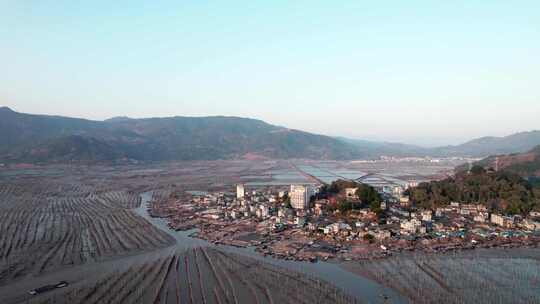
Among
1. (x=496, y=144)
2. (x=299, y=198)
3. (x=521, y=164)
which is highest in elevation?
(x=496, y=144)

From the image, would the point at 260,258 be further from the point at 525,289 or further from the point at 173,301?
the point at 525,289

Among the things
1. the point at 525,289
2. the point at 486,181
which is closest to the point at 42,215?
the point at 525,289

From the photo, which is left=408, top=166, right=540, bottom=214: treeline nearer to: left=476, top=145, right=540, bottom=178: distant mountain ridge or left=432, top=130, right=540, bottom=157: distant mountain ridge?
left=476, top=145, right=540, bottom=178: distant mountain ridge

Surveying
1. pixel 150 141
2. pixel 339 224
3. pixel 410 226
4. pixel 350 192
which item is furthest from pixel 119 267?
pixel 150 141

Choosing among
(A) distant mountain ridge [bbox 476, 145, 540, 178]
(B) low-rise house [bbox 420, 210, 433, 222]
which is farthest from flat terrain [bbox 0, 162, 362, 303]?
(A) distant mountain ridge [bbox 476, 145, 540, 178]

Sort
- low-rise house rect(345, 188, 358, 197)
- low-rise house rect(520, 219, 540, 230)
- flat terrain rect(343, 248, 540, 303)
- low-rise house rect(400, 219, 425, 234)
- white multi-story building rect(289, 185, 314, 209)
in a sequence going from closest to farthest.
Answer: flat terrain rect(343, 248, 540, 303), low-rise house rect(400, 219, 425, 234), low-rise house rect(520, 219, 540, 230), white multi-story building rect(289, 185, 314, 209), low-rise house rect(345, 188, 358, 197)

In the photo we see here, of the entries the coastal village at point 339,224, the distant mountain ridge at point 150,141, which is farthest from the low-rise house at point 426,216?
the distant mountain ridge at point 150,141

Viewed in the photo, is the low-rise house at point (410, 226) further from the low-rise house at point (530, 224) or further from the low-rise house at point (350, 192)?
the low-rise house at point (350, 192)

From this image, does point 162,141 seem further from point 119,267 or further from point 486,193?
point 119,267
